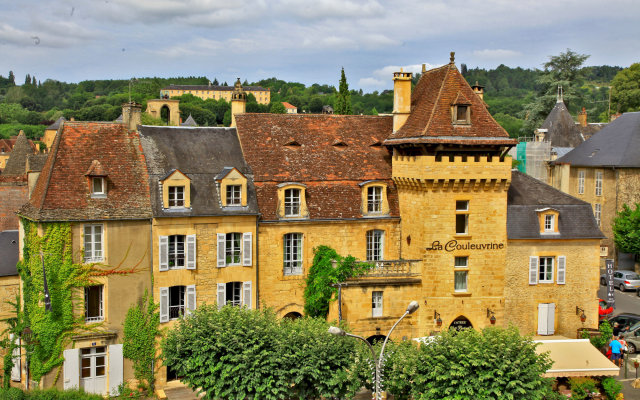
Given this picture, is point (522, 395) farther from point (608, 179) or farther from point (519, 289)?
point (608, 179)

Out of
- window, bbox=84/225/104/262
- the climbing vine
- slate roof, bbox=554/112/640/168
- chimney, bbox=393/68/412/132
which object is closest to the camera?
window, bbox=84/225/104/262

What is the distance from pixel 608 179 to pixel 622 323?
18663 millimetres

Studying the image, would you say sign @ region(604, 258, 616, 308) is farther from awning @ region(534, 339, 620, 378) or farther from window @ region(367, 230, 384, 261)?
window @ region(367, 230, 384, 261)

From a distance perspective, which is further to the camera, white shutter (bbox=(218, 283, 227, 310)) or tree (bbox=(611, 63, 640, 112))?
tree (bbox=(611, 63, 640, 112))

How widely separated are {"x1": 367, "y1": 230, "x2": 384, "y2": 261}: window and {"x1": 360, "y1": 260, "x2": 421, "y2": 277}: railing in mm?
2187

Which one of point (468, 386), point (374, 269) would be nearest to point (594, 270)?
point (374, 269)

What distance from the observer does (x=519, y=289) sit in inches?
1296

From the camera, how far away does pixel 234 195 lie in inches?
1265

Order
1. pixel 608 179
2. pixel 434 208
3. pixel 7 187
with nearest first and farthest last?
pixel 434 208
pixel 7 187
pixel 608 179

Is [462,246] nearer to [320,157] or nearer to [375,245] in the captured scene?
[375,245]

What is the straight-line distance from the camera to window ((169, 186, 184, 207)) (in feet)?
102

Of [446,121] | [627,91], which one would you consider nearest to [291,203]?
[446,121]

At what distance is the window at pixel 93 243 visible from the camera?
29.6 meters

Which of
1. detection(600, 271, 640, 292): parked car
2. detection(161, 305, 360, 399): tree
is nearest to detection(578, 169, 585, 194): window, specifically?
detection(600, 271, 640, 292): parked car
